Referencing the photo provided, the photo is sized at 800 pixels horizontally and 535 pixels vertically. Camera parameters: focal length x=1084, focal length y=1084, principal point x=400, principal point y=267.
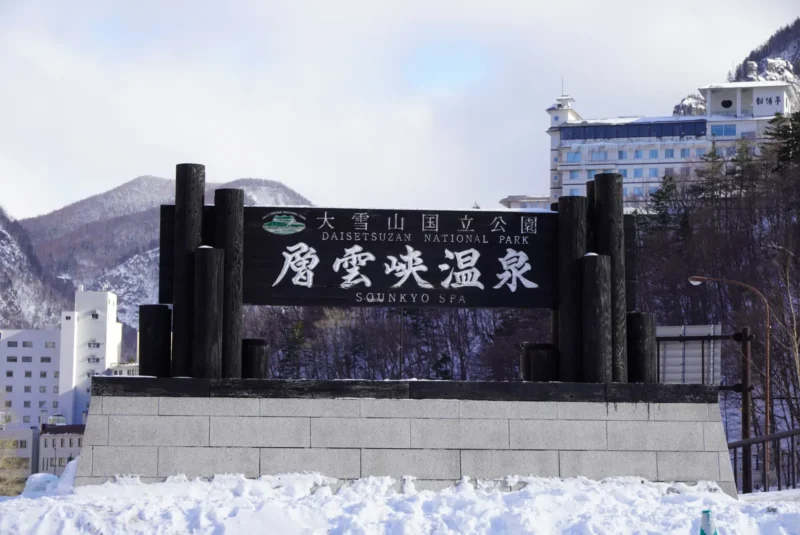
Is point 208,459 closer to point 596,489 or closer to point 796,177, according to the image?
point 596,489

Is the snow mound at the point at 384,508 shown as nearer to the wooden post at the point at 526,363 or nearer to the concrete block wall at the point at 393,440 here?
the concrete block wall at the point at 393,440

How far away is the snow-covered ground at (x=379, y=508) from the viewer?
11.1 meters

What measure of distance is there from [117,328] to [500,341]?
2968 inches

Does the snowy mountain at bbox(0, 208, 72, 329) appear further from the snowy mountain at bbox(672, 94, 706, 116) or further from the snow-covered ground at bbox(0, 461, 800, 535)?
the snow-covered ground at bbox(0, 461, 800, 535)

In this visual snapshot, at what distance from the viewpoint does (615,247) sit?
13438mm

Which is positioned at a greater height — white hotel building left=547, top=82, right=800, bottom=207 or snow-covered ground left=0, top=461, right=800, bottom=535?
white hotel building left=547, top=82, right=800, bottom=207

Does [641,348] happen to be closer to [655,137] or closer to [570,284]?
[570,284]

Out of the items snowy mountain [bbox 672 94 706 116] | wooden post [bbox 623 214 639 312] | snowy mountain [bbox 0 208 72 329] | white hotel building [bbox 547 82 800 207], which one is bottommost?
wooden post [bbox 623 214 639 312]

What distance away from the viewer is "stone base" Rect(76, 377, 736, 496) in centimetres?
1245

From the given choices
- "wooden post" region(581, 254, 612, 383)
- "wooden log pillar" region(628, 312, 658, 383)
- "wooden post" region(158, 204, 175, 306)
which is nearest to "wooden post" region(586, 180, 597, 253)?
"wooden post" region(581, 254, 612, 383)

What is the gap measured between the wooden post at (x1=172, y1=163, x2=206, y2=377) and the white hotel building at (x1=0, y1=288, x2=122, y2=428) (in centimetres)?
10377

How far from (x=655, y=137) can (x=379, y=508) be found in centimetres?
9388

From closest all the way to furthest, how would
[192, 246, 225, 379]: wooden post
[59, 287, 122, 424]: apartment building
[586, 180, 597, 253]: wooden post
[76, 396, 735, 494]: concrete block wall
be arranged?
[76, 396, 735, 494]: concrete block wall, [192, 246, 225, 379]: wooden post, [586, 180, 597, 253]: wooden post, [59, 287, 122, 424]: apartment building

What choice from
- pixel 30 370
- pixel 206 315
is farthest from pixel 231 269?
pixel 30 370
